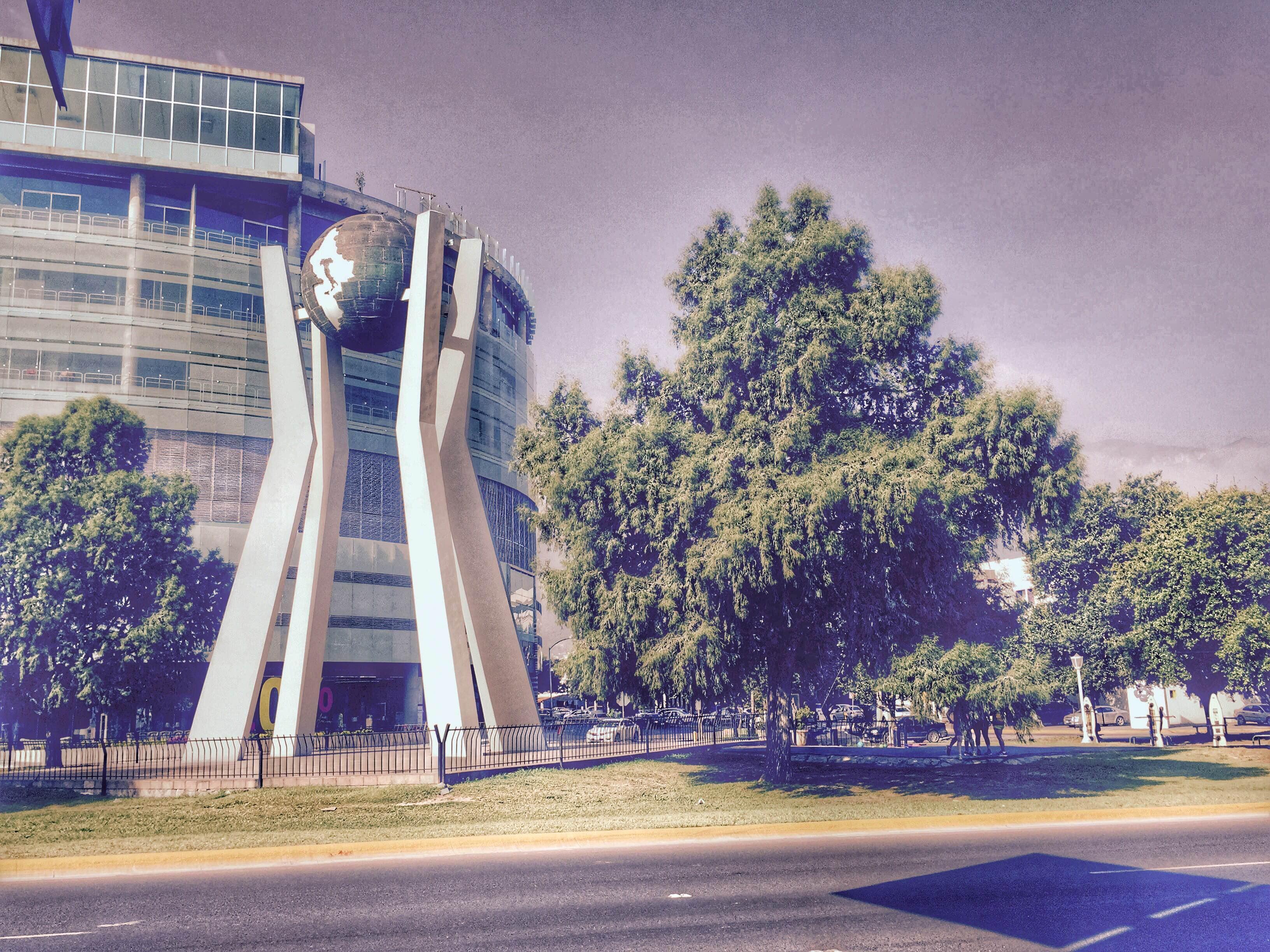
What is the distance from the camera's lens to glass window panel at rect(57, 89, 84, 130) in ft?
172

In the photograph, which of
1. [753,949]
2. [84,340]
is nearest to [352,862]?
[753,949]

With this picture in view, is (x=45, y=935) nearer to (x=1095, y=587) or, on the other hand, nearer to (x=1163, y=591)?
(x=1163, y=591)

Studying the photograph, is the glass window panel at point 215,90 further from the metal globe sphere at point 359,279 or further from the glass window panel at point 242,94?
the metal globe sphere at point 359,279

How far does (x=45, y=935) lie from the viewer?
915 cm

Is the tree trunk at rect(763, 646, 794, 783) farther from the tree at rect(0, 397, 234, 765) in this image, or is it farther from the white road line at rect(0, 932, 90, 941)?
the tree at rect(0, 397, 234, 765)

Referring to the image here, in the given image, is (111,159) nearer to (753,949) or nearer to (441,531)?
(441,531)

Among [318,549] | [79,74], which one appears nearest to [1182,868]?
[318,549]

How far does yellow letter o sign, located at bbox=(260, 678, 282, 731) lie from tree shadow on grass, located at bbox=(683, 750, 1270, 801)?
20043mm

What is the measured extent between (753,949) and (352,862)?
7.28 metres

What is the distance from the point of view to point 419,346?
82.0 feet

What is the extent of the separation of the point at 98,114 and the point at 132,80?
2.86m

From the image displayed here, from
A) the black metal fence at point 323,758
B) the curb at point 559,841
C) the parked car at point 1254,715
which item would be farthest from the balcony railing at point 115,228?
the parked car at point 1254,715

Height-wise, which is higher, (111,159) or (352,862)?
(111,159)

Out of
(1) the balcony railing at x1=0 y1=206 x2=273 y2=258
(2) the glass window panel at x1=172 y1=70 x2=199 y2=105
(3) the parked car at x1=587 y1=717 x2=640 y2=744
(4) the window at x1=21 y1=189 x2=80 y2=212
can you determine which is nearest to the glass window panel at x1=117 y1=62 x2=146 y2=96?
(2) the glass window panel at x1=172 y1=70 x2=199 y2=105
